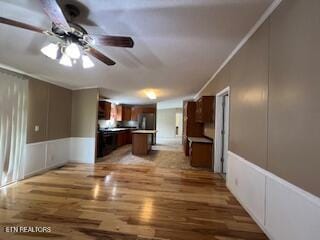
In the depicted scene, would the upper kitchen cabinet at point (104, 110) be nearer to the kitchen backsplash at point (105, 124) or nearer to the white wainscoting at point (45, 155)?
the kitchen backsplash at point (105, 124)

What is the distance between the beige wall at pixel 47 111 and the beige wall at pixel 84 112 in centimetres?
17

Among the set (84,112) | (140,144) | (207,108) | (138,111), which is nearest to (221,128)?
(207,108)

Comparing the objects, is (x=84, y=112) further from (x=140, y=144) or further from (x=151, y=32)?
(x=151, y=32)

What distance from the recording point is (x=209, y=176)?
15.5 feet

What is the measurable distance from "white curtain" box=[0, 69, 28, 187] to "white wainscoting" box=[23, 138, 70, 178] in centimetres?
23

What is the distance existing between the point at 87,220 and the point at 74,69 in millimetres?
2926

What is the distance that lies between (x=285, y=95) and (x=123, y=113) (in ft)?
31.0

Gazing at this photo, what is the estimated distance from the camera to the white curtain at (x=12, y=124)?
3.66 m

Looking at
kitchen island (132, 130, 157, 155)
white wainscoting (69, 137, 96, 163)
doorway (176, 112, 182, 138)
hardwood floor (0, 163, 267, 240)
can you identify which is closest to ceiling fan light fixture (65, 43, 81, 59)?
hardwood floor (0, 163, 267, 240)

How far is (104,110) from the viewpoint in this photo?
7789 mm

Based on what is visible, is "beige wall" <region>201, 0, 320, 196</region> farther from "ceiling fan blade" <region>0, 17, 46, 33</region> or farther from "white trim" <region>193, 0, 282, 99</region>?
"ceiling fan blade" <region>0, 17, 46, 33</region>

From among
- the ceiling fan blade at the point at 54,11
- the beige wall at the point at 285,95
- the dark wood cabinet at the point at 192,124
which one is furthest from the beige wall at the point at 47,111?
the beige wall at the point at 285,95

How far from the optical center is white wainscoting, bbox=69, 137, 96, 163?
5906 millimetres

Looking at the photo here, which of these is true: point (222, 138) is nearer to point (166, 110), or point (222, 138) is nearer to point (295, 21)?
point (295, 21)
